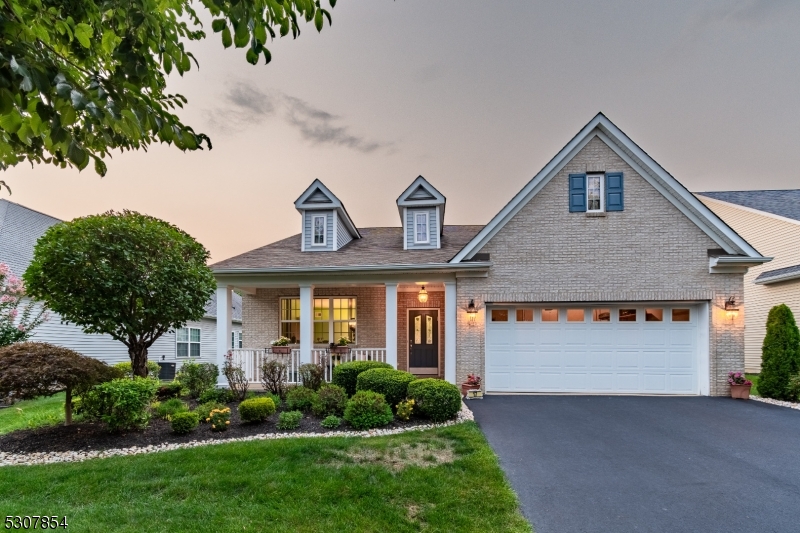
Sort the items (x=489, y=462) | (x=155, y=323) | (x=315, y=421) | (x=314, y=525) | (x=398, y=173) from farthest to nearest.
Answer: (x=398, y=173), (x=155, y=323), (x=315, y=421), (x=489, y=462), (x=314, y=525)

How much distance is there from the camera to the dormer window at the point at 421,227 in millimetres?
12117

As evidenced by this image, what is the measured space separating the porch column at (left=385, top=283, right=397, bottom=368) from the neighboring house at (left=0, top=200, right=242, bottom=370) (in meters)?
4.54

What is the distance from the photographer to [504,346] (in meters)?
9.90

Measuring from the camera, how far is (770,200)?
54.8ft

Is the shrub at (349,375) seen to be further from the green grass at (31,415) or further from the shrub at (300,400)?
the green grass at (31,415)

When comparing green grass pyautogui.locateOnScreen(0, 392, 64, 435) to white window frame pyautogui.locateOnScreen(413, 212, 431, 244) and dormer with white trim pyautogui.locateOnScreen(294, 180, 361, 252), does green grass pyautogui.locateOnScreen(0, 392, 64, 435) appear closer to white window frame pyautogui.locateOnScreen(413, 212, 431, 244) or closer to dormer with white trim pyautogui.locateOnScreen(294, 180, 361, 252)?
dormer with white trim pyautogui.locateOnScreen(294, 180, 361, 252)

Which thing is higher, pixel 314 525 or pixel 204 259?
pixel 204 259

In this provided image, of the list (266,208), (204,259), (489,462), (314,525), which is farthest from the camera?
(266,208)

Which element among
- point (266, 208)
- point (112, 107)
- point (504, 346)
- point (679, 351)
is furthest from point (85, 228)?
point (679, 351)

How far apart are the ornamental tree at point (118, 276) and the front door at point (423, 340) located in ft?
21.7

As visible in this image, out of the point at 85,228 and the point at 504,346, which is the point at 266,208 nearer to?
the point at 85,228

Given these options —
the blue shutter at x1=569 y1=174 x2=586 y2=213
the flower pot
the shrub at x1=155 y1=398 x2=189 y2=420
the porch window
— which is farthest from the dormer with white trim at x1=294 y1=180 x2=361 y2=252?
the flower pot

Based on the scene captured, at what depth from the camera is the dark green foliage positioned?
8.89 meters

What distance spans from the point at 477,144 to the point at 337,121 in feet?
16.5
